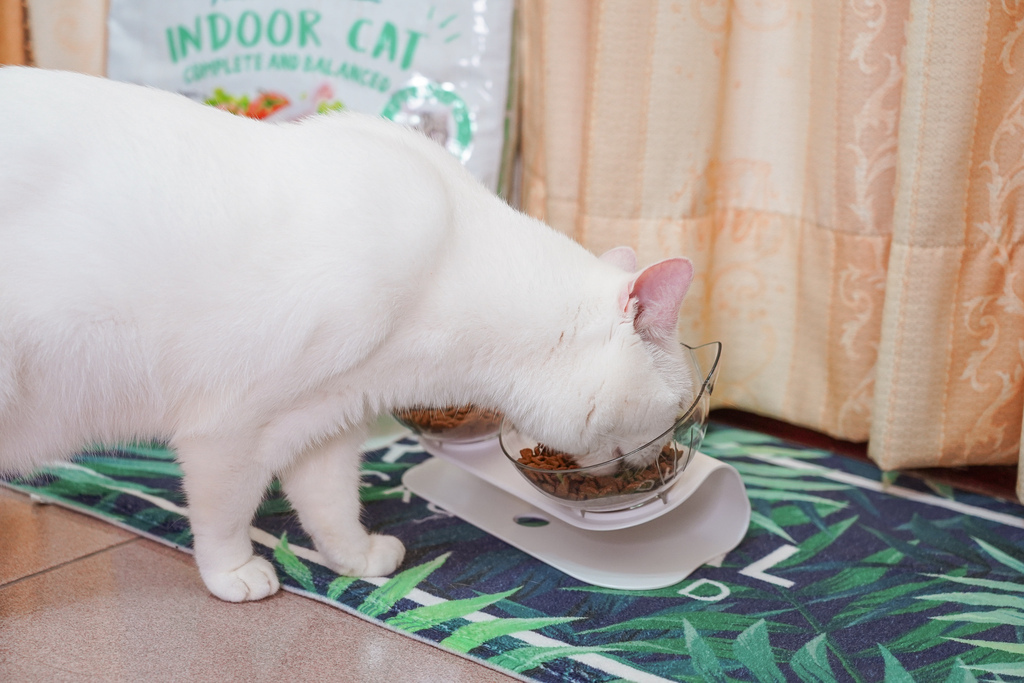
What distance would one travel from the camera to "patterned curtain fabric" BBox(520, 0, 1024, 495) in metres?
1.35

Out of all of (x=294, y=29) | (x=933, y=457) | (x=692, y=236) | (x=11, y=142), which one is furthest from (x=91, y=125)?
(x=933, y=457)

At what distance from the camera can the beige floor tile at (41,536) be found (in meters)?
1.25

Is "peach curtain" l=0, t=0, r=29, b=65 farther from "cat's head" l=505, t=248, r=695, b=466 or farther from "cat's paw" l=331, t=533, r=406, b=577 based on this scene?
"cat's head" l=505, t=248, r=695, b=466

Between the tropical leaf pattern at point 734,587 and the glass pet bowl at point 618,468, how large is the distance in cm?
14

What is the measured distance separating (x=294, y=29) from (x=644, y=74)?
72 cm

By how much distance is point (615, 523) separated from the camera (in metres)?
1.25

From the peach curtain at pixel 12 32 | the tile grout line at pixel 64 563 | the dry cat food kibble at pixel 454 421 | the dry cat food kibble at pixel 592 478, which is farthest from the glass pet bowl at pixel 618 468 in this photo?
the peach curtain at pixel 12 32

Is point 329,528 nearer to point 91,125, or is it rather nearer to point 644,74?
point 91,125

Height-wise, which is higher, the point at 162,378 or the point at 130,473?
the point at 162,378

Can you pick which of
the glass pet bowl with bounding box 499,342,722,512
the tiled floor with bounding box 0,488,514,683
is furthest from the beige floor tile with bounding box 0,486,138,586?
the glass pet bowl with bounding box 499,342,722,512

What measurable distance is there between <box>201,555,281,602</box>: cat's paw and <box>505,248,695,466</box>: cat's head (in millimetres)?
419

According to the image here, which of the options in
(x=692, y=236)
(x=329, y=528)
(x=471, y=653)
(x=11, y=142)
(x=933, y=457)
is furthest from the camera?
(x=692, y=236)

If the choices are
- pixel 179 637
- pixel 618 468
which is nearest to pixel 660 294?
pixel 618 468

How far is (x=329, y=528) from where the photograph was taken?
48.0 inches
